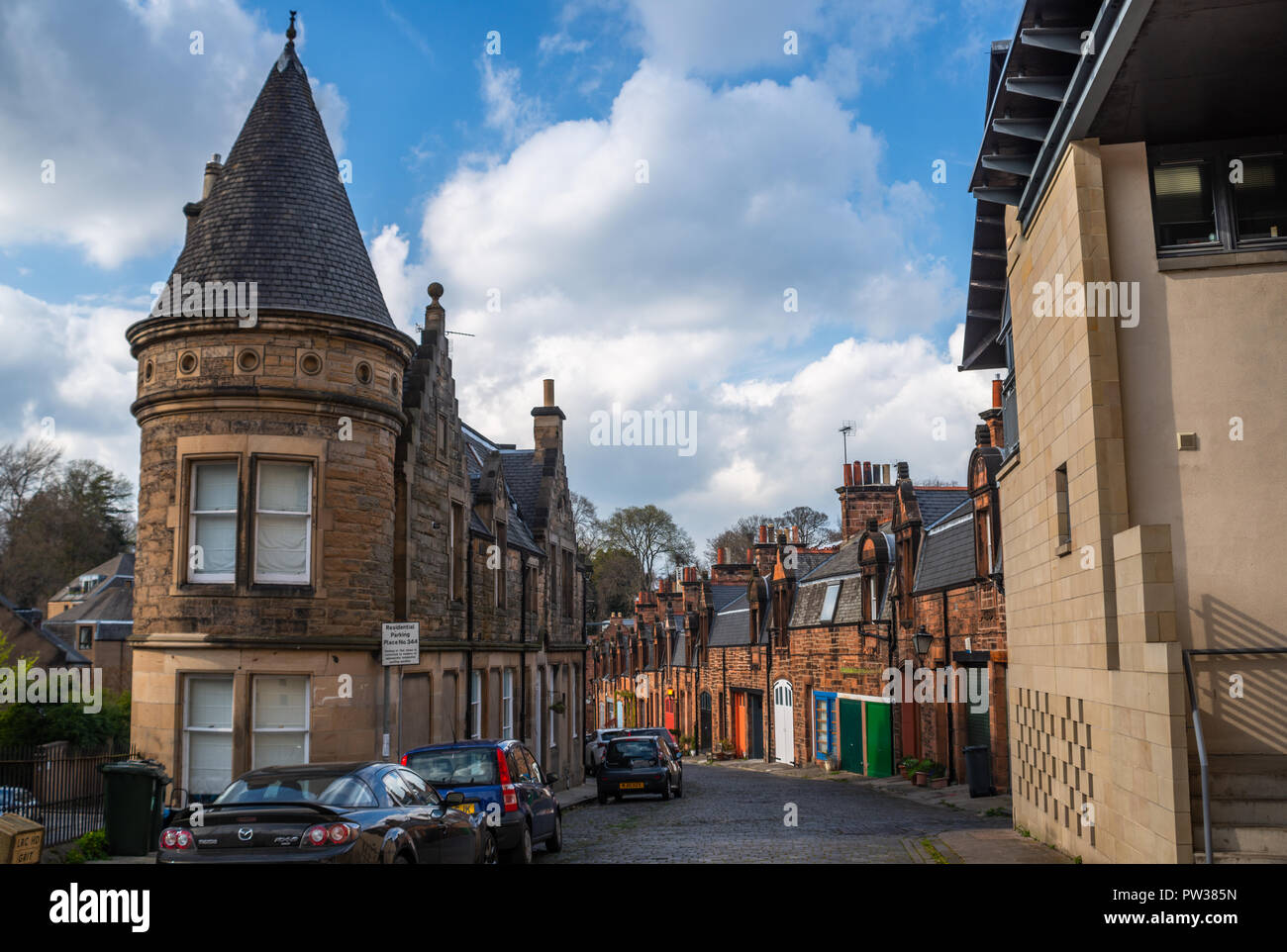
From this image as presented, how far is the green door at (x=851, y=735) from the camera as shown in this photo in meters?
33.1

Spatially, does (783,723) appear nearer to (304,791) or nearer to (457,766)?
(457,766)

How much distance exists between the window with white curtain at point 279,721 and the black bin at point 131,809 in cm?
202

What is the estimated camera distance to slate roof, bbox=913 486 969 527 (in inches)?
1197

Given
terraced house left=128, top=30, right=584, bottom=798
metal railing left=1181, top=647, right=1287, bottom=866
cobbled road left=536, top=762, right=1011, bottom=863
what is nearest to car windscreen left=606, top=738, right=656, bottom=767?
cobbled road left=536, top=762, right=1011, bottom=863

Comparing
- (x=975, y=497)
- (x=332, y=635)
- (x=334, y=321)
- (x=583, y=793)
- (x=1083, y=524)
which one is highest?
(x=334, y=321)

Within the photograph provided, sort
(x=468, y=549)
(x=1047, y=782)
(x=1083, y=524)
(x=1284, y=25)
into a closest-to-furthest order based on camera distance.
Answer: (x=1284, y=25) → (x=1083, y=524) → (x=1047, y=782) → (x=468, y=549)

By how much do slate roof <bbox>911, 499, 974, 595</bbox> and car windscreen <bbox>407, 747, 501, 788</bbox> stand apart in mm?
12764

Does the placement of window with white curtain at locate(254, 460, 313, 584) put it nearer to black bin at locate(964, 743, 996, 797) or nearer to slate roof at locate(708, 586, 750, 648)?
black bin at locate(964, 743, 996, 797)
